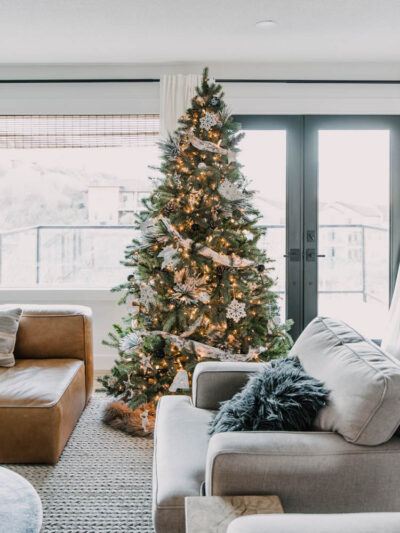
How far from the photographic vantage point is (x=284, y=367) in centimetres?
216

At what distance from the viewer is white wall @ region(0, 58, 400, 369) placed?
4.40 m

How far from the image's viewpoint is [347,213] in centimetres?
457

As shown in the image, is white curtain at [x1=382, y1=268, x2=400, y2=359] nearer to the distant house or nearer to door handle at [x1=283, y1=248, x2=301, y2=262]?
door handle at [x1=283, y1=248, x2=301, y2=262]

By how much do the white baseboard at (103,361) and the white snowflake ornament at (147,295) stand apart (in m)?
1.49

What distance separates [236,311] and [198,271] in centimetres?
35

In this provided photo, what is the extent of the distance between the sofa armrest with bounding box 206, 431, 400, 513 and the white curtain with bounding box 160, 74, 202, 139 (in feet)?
10.4

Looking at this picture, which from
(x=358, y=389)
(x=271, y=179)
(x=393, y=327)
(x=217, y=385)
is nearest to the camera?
(x=358, y=389)

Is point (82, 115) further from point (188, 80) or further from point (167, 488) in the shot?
point (167, 488)

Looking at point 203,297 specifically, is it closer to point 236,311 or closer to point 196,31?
point 236,311

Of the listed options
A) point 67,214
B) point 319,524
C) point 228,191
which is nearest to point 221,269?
point 228,191

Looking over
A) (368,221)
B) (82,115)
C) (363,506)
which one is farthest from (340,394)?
(82,115)

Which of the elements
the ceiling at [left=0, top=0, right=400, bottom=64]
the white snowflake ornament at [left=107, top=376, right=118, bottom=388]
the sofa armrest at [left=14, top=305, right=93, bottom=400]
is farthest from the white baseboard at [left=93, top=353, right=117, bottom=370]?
the ceiling at [left=0, top=0, right=400, bottom=64]

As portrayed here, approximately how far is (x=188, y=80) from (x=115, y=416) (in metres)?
2.67

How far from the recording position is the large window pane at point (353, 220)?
14.8 ft
